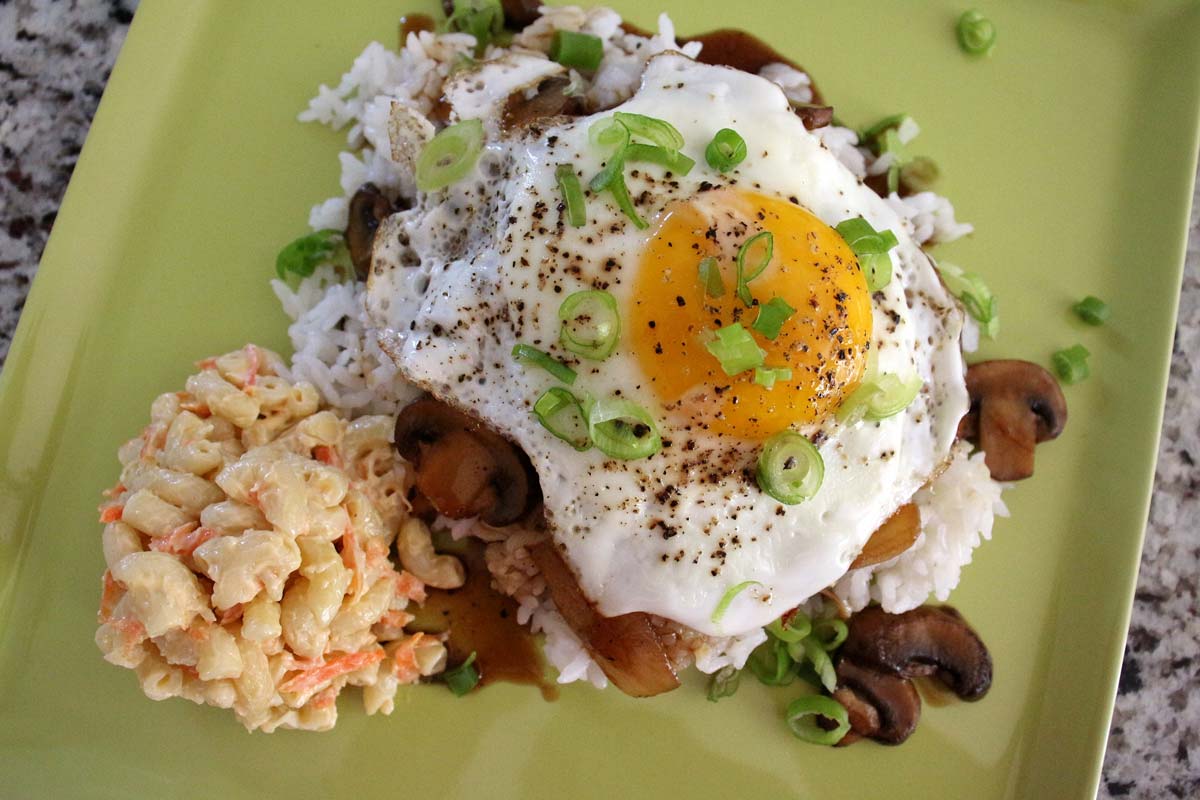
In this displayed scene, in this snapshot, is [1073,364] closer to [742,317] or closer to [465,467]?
[742,317]

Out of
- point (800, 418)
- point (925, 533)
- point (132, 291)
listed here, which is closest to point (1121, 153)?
point (925, 533)

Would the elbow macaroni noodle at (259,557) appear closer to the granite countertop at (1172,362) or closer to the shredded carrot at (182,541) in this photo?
the shredded carrot at (182,541)

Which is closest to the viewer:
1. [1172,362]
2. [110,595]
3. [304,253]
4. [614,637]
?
[110,595]

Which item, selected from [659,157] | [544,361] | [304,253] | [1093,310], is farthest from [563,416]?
[1093,310]

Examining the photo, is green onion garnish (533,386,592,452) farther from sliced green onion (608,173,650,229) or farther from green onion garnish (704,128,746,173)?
green onion garnish (704,128,746,173)

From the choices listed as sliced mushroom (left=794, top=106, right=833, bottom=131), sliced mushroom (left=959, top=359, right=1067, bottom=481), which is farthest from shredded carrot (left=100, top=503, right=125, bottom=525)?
sliced mushroom (left=959, top=359, right=1067, bottom=481)

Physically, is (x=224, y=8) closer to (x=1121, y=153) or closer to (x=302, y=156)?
(x=302, y=156)
